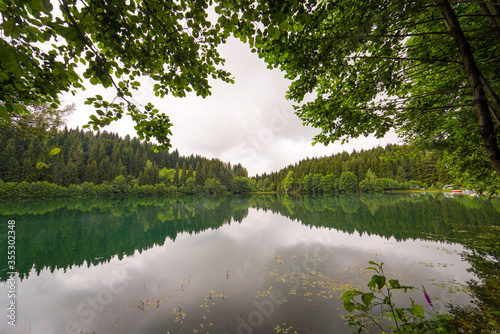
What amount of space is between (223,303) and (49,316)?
6540mm

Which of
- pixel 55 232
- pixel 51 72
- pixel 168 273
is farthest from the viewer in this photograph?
pixel 55 232

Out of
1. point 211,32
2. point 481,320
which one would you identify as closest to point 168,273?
point 211,32

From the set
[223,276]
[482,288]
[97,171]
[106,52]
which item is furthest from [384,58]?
[97,171]

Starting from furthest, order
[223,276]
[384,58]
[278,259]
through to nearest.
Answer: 1. [278,259]
2. [223,276]
3. [384,58]

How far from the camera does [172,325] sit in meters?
6.08

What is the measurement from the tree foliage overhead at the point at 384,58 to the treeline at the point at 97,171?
60819 millimetres

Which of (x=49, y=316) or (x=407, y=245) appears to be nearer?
(x=49, y=316)

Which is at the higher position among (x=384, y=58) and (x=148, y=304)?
(x=384, y=58)

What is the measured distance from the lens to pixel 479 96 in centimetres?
246

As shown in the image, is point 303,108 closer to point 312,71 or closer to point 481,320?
point 312,71

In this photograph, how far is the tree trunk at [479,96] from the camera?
7.86 feet

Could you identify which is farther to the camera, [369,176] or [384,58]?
[369,176]

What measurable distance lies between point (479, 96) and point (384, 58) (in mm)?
2442

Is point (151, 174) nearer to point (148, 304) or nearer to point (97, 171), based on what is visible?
point (97, 171)
